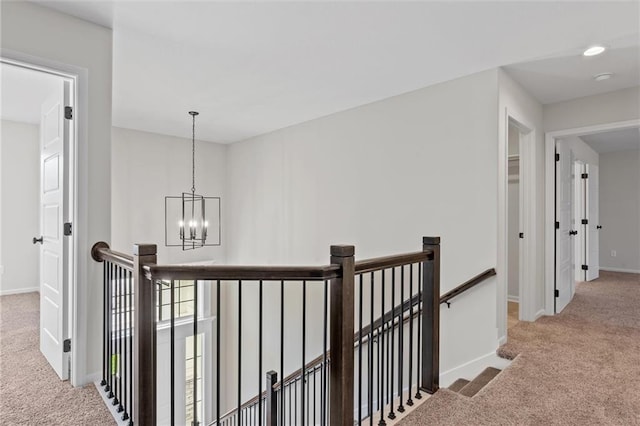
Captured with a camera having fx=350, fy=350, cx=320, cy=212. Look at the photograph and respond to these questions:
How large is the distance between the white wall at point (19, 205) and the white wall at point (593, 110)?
6.60 meters

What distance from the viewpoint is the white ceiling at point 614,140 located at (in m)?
5.13

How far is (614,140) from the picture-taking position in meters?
5.60

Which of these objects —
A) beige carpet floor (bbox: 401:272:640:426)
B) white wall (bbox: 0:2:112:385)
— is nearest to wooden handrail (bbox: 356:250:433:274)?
beige carpet floor (bbox: 401:272:640:426)

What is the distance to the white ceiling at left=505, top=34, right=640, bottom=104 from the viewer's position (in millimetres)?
2785

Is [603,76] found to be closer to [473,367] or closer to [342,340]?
[473,367]

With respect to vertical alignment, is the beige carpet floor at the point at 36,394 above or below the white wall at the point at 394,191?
below

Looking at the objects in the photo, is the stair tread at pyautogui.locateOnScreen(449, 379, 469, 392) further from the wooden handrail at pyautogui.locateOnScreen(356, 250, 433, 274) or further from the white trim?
the white trim

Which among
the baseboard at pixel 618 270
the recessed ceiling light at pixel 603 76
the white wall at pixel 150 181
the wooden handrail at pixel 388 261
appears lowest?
the baseboard at pixel 618 270

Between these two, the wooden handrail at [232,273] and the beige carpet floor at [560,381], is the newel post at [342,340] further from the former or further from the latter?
the beige carpet floor at [560,381]

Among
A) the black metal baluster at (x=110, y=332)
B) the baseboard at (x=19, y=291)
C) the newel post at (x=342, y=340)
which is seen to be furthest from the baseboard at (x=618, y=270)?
the baseboard at (x=19, y=291)

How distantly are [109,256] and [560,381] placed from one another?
3.07 metres

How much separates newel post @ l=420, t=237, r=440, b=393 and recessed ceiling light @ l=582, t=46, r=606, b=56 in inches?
78.2

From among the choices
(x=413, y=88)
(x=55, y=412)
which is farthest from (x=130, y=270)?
(x=413, y=88)

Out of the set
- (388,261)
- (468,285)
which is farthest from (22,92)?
(468,285)
